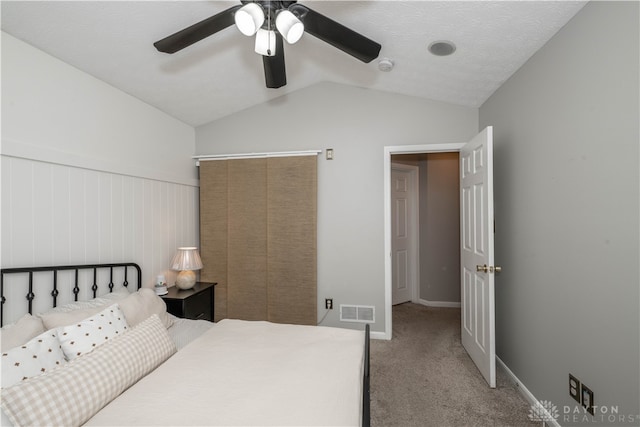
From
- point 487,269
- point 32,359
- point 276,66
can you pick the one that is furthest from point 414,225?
point 32,359

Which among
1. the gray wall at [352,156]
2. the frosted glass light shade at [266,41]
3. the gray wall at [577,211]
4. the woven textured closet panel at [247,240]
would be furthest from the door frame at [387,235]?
the frosted glass light shade at [266,41]

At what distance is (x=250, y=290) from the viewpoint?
351 cm

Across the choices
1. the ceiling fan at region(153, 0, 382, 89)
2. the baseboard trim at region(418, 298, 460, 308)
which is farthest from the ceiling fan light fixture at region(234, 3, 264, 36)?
the baseboard trim at region(418, 298, 460, 308)

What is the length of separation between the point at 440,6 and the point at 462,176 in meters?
1.65

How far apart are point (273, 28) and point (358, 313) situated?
111 inches

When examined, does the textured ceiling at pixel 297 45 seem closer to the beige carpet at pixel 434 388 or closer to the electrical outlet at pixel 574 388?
the electrical outlet at pixel 574 388

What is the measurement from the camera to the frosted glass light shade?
1535 millimetres

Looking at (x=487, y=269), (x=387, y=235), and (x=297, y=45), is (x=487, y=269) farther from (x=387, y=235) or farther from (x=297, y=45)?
(x=297, y=45)

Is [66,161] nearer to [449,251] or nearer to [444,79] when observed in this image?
[444,79]

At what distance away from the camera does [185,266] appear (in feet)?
10.1

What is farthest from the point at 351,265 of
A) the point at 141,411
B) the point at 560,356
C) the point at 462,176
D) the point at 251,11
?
the point at 251,11

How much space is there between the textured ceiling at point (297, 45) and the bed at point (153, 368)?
151cm

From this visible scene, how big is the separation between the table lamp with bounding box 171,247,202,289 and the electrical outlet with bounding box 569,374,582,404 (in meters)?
3.06

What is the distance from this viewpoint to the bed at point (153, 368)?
4.02 ft
